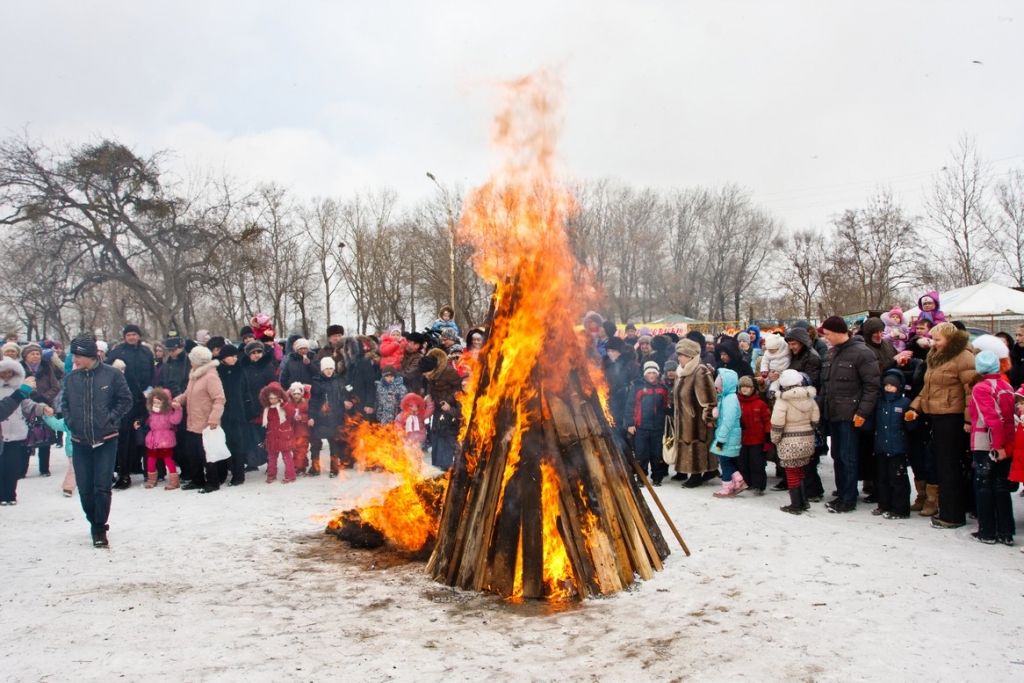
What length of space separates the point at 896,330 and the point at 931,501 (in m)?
3.75

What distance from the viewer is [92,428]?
6.44m

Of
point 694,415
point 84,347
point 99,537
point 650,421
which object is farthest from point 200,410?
point 694,415

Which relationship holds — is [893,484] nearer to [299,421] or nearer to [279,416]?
[299,421]

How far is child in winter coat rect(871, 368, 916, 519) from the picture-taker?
6902mm

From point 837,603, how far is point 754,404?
3.73m

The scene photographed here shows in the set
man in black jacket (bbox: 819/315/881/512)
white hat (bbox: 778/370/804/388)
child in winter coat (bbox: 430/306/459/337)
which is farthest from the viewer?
child in winter coat (bbox: 430/306/459/337)

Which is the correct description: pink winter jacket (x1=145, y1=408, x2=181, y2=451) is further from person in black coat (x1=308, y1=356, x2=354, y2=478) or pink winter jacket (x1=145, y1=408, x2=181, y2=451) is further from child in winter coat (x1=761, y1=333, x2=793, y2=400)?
child in winter coat (x1=761, y1=333, x2=793, y2=400)

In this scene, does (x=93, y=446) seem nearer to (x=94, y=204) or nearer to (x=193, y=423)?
(x=193, y=423)

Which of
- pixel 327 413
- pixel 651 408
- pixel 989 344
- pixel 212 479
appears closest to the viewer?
pixel 989 344

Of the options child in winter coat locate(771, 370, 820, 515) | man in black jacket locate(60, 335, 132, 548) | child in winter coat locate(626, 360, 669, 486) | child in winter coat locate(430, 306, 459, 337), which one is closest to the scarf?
child in winter coat locate(430, 306, 459, 337)

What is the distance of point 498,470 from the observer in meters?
5.19

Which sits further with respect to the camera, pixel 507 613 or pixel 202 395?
pixel 202 395

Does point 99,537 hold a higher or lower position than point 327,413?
lower

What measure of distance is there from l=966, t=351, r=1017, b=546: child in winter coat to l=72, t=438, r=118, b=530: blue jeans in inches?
315
